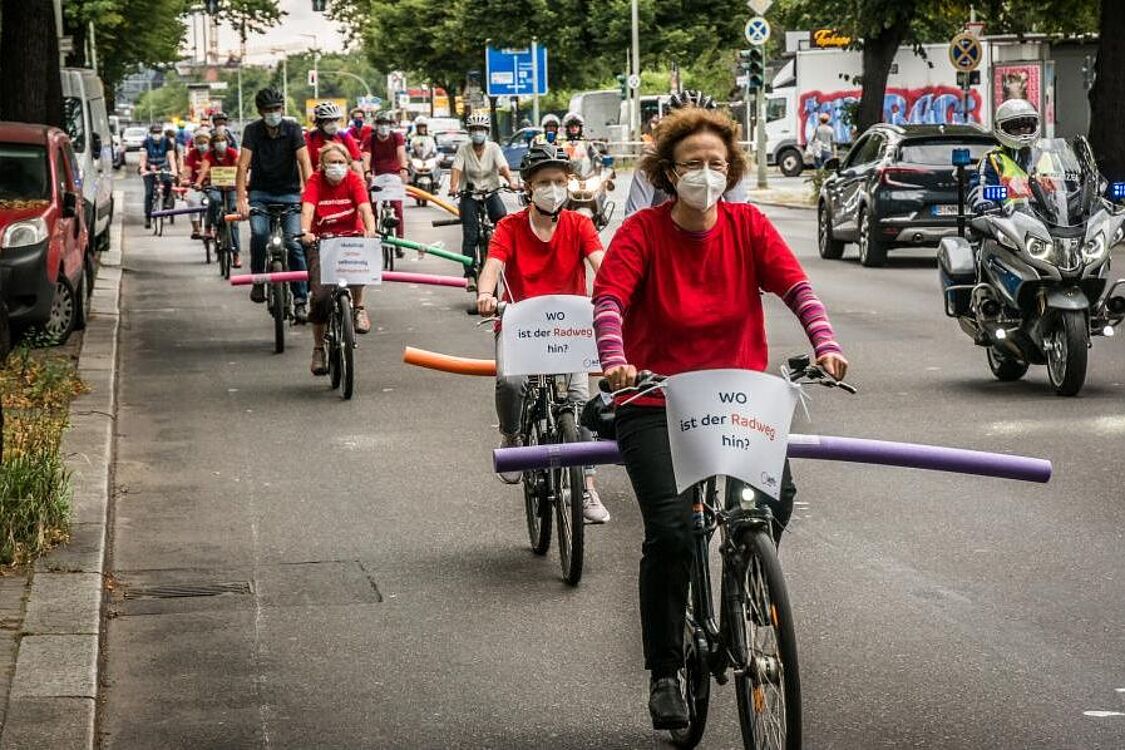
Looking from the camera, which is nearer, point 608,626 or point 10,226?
point 608,626

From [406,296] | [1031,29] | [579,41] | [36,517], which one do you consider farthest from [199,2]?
[36,517]

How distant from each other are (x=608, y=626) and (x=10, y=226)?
1052cm

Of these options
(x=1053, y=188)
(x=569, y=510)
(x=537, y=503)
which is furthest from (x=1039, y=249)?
(x=569, y=510)

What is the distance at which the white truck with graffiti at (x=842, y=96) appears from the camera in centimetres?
6012

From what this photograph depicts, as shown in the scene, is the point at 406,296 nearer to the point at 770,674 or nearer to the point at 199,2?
the point at 770,674

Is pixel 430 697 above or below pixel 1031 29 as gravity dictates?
below

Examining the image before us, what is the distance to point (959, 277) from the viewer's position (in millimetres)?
13711

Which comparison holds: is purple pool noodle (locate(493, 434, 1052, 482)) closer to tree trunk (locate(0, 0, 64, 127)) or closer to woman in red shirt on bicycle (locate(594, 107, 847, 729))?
woman in red shirt on bicycle (locate(594, 107, 847, 729))

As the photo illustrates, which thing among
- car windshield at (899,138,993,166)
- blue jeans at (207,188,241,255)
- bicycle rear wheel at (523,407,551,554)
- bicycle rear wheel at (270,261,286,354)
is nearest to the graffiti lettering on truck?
blue jeans at (207,188,241,255)

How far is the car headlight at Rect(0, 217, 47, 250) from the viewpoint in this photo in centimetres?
1638

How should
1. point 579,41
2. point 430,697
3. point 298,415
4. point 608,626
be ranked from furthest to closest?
point 579,41 → point 298,415 → point 608,626 → point 430,697

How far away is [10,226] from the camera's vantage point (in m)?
16.5

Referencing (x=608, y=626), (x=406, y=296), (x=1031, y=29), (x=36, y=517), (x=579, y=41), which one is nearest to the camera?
(x=608, y=626)

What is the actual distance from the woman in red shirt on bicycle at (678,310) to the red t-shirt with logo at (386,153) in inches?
833
